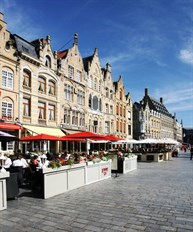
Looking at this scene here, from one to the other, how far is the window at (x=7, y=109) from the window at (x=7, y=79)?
1527 mm

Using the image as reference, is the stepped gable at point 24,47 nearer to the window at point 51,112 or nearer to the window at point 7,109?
the window at point 7,109

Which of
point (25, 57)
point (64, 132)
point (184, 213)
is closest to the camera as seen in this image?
point (184, 213)

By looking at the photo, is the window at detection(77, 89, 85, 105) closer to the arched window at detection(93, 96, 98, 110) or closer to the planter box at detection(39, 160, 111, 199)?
the arched window at detection(93, 96, 98, 110)

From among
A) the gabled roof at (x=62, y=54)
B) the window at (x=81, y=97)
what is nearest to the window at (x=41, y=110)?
the window at (x=81, y=97)

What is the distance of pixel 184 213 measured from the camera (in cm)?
733

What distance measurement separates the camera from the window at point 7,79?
22.3 metres

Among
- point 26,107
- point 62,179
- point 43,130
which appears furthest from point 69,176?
point 26,107

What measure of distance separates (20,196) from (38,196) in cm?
69

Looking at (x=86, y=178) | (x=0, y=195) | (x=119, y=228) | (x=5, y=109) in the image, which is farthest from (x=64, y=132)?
(x=119, y=228)

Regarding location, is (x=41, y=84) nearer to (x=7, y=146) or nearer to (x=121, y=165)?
(x=7, y=146)

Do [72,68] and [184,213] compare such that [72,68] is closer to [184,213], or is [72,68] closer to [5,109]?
[5,109]

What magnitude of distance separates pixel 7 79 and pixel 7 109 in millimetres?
2665

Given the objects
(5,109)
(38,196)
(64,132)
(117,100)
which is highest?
(117,100)

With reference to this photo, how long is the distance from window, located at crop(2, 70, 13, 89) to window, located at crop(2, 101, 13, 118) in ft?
5.01
